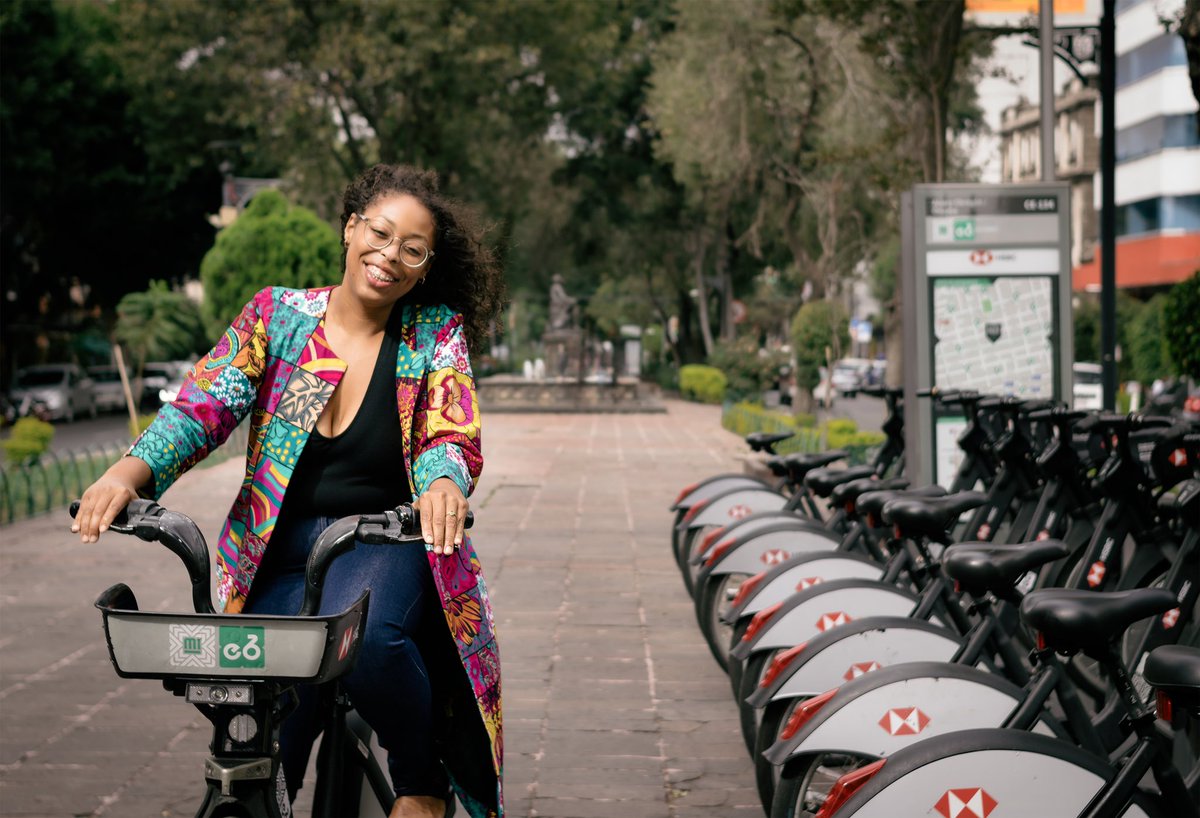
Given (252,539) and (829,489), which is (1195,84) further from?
(252,539)

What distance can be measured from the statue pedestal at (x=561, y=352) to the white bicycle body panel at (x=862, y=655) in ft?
119

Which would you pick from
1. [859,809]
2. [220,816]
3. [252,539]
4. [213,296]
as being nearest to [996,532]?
[859,809]

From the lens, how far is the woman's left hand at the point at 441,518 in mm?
2570

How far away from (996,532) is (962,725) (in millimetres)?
2590

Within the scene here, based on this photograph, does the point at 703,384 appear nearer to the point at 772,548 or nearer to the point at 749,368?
the point at 749,368

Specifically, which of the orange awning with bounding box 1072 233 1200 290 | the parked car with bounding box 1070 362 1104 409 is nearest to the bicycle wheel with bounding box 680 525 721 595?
the parked car with bounding box 1070 362 1104 409

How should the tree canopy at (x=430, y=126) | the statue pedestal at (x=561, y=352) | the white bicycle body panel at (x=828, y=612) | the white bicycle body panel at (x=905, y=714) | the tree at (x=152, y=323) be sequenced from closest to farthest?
the white bicycle body panel at (x=905, y=714), the white bicycle body panel at (x=828, y=612), the tree at (x=152, y=323), the tree canopy at (x=430, y=126), the statue pedestal at (x=561, y=352)

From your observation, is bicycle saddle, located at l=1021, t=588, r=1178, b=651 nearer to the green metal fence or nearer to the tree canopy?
the green metal fence

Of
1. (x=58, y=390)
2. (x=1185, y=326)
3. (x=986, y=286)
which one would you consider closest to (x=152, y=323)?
(x=58, y=390)

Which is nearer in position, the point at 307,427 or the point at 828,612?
the point at 307,427

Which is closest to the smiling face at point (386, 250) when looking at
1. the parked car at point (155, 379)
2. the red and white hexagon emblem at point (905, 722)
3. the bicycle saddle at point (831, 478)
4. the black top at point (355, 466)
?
the black top at point (355, 466)

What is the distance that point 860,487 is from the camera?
5.46m

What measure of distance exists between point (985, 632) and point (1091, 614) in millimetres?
1130

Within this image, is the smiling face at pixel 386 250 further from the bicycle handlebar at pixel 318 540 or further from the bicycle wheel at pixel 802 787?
the bicycle wheel at pixel 802 787
